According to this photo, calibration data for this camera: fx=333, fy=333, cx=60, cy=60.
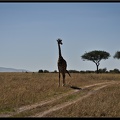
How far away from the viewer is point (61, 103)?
1669cm

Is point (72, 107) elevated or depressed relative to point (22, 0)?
depressed

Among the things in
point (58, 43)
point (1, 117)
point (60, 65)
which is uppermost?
point (58, 43)

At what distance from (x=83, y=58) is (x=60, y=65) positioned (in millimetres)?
62610

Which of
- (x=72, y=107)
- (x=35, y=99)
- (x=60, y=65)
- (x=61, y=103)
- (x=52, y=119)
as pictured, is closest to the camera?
(x=52, y=119)

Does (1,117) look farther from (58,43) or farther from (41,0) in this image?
(58,43)

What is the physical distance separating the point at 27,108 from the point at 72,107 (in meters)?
2.21

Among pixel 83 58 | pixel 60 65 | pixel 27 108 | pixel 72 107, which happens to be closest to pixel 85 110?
pixel 72 107

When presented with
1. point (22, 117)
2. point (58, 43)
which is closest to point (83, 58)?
point (58, 43)

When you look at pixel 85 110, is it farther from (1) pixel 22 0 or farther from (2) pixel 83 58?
(2) pixel 83 58

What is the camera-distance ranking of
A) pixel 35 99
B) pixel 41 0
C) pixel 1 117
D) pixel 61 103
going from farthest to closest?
pixel 35 99 < pixel 61 103 < pixel 1 117 < pixel 41 0

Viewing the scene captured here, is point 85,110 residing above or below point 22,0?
below

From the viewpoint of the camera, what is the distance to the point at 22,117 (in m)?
12.5

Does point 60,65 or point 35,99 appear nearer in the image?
point 35,99

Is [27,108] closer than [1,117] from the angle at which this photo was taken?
No
